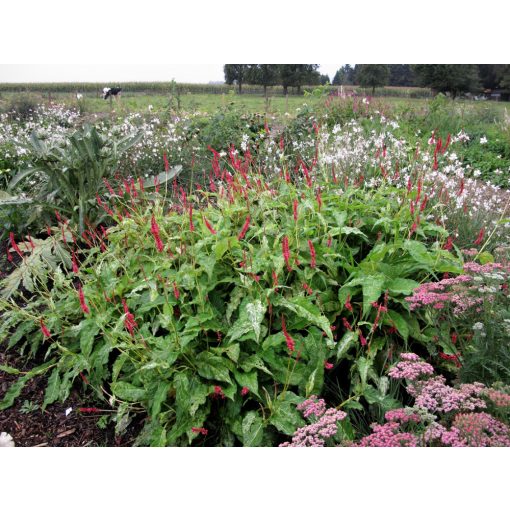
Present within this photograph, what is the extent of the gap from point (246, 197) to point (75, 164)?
5.46 ft

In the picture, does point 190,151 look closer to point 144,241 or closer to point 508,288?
point 144,241

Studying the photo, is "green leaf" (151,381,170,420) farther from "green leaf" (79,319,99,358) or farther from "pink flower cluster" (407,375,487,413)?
"pink flower cluster" (407,375,487,413)

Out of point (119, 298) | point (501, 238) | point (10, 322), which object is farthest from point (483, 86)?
point (10, 322)

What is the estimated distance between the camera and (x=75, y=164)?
3.75 metres

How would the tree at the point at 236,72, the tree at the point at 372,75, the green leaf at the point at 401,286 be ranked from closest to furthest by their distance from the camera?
1. the green leaf at the point at 401,286
2. the tree at the point at 236,72
3. the tree at the point at 372,75

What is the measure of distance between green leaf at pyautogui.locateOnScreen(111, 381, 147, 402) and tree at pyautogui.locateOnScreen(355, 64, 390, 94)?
10.3 feet

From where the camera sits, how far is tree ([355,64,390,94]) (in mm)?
4131

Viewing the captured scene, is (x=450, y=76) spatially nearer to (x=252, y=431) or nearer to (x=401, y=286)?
(x=401, y=286)

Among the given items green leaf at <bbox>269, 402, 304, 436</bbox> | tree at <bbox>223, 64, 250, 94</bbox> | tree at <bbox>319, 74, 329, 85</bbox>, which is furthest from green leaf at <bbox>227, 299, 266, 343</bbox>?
tree at <bbox>319, 74, 329, 85</bbox>

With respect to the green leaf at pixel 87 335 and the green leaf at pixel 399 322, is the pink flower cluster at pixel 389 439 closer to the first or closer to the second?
the green leaf at pixel 399 322

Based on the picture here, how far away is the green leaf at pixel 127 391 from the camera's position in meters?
2.39

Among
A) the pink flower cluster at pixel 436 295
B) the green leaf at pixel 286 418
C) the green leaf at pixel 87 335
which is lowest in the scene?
the green leaf at pixel 286 418

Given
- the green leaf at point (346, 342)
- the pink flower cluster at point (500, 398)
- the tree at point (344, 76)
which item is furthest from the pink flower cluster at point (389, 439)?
the tree at point (344, 76)

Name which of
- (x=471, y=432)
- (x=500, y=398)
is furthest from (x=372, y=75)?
(x=471, y=432)
